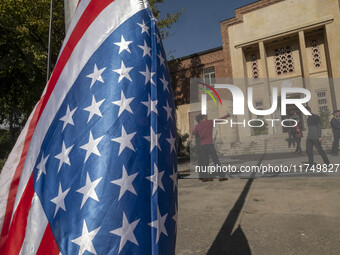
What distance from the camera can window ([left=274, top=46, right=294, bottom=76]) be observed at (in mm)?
18875

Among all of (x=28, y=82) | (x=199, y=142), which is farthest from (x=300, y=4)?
(x=28, y=82)

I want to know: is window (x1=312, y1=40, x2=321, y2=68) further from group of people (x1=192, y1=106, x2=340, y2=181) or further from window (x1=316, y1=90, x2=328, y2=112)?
group of people (x1=192, y1=106, x2=340, y2=181)

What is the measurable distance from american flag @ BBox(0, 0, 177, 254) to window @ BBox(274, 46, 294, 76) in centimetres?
2064

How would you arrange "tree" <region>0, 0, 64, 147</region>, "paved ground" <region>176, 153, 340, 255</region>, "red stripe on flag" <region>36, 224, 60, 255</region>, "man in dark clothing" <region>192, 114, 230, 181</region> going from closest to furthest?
"red stripe on flag" <region>36, 224, 60, 255</region>, "paved ground" <region>176, 153, 340, 255</region>, "man in dark clothing" <region>192, 114, 230, 181</region>, "tree" <region>0, 0, 64, 147</region>

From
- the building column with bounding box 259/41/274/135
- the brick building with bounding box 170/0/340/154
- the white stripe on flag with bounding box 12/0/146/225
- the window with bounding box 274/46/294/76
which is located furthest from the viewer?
the window with bounding box 274/46/294/76

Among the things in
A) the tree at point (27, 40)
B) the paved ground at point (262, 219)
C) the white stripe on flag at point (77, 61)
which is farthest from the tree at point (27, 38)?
the white stripe on flag at point (77, 61)

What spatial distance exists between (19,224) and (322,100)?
20108mm

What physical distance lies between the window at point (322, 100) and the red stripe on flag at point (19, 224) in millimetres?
19636

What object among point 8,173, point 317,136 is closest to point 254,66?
point 317,136

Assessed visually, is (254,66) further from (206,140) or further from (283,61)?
(206,140)

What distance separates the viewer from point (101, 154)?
2.42 feet

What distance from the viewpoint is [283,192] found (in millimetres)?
4871

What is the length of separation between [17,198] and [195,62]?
69.7 feet

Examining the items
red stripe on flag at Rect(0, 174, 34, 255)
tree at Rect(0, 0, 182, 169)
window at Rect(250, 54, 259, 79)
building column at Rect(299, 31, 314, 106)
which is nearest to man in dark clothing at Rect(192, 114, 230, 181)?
red stripe on flag at Rect(0, 174, 34, 255)
